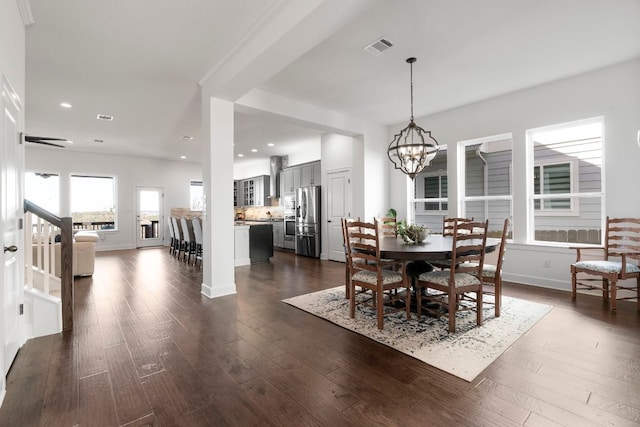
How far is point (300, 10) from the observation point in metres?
2.42

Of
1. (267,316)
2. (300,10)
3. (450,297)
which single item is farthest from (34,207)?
(450,297)

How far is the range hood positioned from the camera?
942 cm

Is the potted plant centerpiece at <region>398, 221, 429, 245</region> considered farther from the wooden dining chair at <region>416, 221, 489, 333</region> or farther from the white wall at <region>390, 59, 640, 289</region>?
the white wall at <region>390, 59, 640, 289</region>

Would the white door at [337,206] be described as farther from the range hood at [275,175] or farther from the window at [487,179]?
the range hood at [275,175]

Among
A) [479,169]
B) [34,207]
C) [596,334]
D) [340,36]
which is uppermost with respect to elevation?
[340,36]

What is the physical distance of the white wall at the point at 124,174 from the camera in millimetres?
8406

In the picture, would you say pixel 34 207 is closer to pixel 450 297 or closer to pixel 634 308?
pixel 450 297

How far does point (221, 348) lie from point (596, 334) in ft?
10.8

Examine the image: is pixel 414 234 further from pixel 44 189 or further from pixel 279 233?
pixel 44 189

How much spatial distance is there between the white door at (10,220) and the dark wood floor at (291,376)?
22 centimetres

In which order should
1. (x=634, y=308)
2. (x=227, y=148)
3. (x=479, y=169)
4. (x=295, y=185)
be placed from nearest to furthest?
(x=634, y=308) < (x=227, y=148) < (x=479, y=169) < (x=295, y=185)

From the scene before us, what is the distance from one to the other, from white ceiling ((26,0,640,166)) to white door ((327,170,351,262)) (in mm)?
1703

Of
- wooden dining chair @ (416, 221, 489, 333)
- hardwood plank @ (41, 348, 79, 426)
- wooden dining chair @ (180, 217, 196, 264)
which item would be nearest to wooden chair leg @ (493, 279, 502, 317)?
wooden dining chair @ (416, 221, 489, 333)

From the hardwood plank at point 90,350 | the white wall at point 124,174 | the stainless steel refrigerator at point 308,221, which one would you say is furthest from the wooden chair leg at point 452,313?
the white wall at point 124,174
